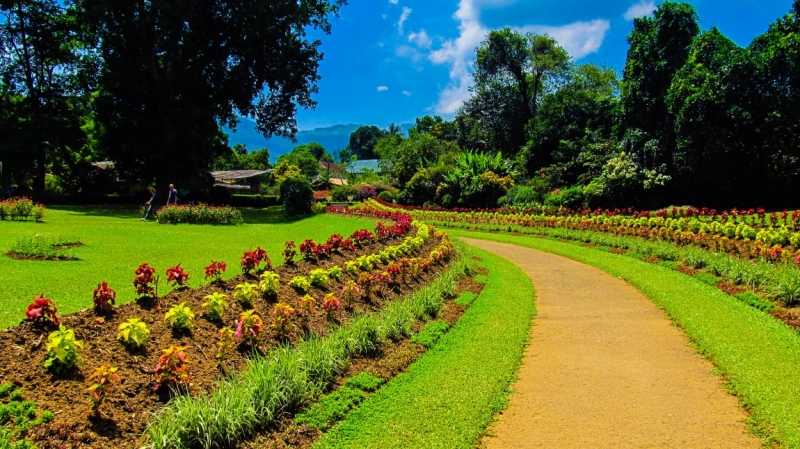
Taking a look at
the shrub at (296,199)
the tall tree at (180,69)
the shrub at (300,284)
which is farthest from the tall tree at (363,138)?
the shrub at (300,284)

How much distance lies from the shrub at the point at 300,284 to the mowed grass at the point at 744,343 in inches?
181

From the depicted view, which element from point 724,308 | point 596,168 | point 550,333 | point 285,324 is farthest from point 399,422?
point 596,168

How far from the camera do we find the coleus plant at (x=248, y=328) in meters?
4.56

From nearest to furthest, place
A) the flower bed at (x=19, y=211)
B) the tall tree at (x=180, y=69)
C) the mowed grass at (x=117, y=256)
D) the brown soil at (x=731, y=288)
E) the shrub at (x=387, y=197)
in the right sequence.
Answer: the mowed grass at (x=117, y=256)
the brown soil at (x=731, y=288)
the flower bed at (x=19, y=211)
the tall tree at (x=180, y=69)
the shrub at (x=387, y=197)

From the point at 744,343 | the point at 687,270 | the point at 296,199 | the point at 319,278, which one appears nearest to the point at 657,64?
the point at 687,270

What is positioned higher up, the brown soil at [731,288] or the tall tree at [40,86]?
the tall tree at [40,86]

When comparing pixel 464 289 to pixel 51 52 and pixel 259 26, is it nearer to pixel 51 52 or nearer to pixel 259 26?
pixel 259 26

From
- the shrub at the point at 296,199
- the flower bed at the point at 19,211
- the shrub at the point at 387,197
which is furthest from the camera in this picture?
the shrub at the point at 387,197

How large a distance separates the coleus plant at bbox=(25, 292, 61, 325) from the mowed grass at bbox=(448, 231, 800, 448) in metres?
5.60

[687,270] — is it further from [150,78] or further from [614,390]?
[150,78]

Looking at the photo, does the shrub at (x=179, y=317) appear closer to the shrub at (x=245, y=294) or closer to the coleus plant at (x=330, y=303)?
the shrub at (x=245, y=294)

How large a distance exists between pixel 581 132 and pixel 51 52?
3381cm

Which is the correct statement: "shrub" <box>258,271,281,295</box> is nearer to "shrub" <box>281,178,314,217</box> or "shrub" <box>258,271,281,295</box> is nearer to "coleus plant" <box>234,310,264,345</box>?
"coleus plant" <box>234,310,264,345</box>

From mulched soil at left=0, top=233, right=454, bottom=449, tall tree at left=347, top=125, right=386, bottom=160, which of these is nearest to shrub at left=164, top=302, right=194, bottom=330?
mulched soil at left=0, top=233, right=454, bottom=449
